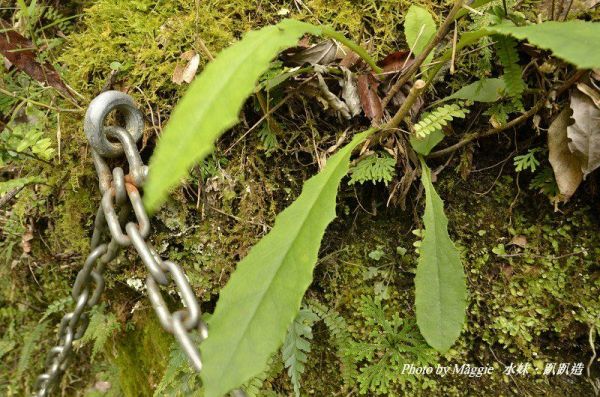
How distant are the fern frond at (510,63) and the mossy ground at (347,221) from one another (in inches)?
10.0

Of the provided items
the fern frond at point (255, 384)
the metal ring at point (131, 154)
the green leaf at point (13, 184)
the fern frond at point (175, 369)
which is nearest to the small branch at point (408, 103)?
the metal ring at point (131, 154)

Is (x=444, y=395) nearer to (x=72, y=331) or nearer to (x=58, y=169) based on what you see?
(x=72, y=331)

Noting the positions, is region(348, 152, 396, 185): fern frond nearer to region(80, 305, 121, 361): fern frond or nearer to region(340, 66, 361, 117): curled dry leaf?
region(340, 66, 361, 117): curled dry leaf

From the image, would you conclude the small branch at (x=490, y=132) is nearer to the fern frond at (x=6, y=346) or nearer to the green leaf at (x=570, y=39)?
the green leaf at (x=570, y=39)

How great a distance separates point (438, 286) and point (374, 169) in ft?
1.22

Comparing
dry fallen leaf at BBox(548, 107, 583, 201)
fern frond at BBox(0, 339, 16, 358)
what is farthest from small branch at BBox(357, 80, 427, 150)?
fern frond at BBox(0, 339, 16, 358)

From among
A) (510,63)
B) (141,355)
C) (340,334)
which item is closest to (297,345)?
(340,334)

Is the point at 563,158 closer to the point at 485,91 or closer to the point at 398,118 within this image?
the point at 485,91

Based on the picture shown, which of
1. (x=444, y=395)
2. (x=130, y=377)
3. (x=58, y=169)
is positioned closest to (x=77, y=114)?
(x=58, y=169)

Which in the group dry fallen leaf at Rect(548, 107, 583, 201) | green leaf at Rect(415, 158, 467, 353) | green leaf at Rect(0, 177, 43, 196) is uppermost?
green leaf at Rect(0, 177, 43, 196)

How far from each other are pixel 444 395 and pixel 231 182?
948 millimetres

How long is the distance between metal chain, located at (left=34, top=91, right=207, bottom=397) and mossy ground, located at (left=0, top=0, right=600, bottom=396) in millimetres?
191

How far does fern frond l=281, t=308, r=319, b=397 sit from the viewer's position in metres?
1.33

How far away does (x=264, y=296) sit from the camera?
1.00 meters
